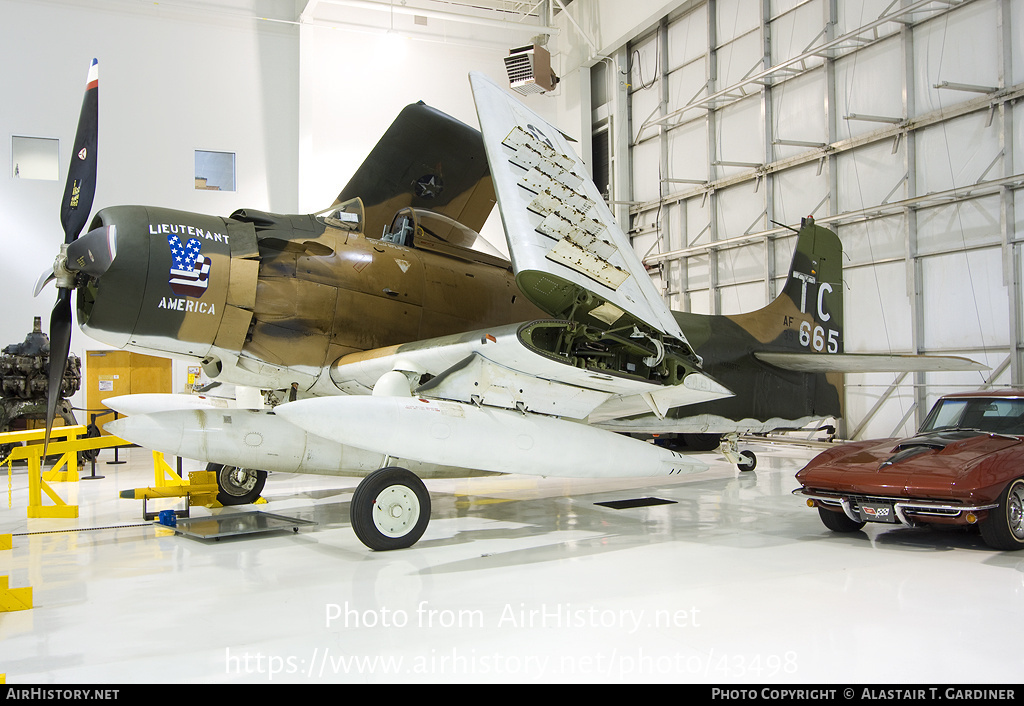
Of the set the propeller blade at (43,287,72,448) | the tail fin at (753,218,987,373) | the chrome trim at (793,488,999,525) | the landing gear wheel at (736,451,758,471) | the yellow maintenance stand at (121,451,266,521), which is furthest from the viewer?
the landing gear wheel at (736,451,758,471)

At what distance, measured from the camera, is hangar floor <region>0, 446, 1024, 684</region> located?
3047 millimetres

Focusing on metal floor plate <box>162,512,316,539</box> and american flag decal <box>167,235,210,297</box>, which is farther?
metal floor plate <box>162,512,316,539</box>

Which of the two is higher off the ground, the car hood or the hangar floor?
the car hood

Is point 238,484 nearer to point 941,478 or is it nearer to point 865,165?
point 941,478

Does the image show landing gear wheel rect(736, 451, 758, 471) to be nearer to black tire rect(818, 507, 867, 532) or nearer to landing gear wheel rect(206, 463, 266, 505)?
black tire rect(818, 507, 867, 532)

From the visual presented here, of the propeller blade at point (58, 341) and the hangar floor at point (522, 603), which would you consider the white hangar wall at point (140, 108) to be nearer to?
the hangar floor at point (522, 603)

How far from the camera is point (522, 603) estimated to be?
13.3ft

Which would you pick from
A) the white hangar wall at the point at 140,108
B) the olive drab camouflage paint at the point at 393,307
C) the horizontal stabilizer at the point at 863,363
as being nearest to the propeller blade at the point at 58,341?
the olive drab camouflage paint at the point at 393,307

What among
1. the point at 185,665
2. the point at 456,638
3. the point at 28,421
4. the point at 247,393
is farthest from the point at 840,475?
the point at 28,421

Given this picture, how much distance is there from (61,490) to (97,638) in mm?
7175

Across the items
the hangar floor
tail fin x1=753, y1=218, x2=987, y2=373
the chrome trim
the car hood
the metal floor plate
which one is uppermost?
tail fin x1=753, y1=218, x2=987, y2=373

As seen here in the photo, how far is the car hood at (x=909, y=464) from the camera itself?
5004mm

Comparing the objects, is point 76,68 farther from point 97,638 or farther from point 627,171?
point 97,638

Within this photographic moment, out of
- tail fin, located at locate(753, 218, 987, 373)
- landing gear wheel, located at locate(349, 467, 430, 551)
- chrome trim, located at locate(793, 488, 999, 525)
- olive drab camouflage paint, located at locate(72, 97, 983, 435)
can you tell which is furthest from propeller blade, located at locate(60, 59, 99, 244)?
tail fin, located at locate(753, 218, 987, 373)
